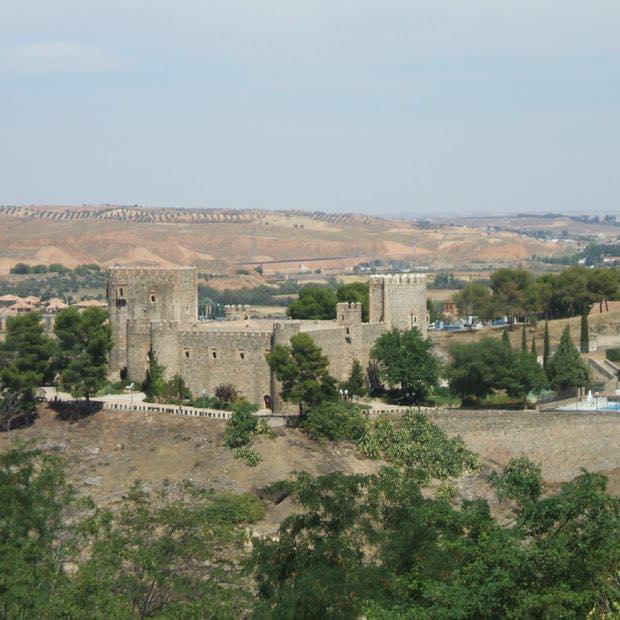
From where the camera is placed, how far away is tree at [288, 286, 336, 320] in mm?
48344

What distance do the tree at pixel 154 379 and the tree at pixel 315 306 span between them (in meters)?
7.99

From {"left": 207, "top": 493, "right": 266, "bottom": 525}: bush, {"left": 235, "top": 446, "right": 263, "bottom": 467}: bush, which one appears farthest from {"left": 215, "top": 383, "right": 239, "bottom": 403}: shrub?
{"left": 207, "top": 493, "right": 266, "bottom": 525}: bush

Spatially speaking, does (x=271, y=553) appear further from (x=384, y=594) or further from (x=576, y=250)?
(x=576, y=250)

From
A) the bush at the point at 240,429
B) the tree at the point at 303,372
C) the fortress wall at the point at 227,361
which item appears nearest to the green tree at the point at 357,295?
the fortress wall at the point at 227,361

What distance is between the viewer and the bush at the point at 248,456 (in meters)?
36.5

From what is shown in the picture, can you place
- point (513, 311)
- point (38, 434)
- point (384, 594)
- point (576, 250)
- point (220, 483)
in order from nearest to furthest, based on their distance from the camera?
1. point (384, 594)
2. point (220, 483)
3. point (38, 434)
4. point (513, 311)
5. point (576, 250)

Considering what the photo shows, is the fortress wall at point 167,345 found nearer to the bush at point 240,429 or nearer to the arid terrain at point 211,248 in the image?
the bush at point 240,429

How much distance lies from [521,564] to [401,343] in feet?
73.7

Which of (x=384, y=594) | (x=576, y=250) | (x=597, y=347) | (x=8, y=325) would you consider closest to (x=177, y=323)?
(x=8, y=325)

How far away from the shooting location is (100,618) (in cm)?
1964

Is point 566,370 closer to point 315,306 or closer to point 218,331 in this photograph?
point 315,306

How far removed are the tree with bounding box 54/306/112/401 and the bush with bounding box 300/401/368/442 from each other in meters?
6.74

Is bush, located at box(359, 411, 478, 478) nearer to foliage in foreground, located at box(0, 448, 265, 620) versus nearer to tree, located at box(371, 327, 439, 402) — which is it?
tree, located at box(371, 327, 439, 402)

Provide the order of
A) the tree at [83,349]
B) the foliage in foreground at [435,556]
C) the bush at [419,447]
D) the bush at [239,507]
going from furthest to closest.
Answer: the tree at [83,349]
the bush at [419,447]
the bush at [239,507]
the foliage in foreground at [435,556]
